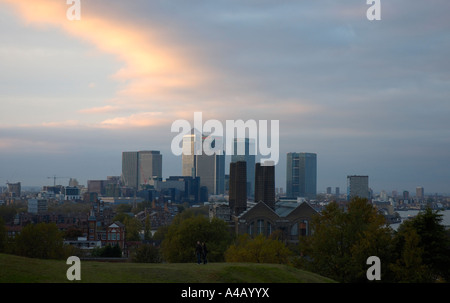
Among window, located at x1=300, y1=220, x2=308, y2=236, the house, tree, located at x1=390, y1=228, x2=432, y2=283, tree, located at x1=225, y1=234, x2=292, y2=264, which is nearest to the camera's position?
tree, located at x1=390, y1=228, x2=432, y2=283

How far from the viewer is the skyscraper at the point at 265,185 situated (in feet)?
328

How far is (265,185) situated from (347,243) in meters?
57.8

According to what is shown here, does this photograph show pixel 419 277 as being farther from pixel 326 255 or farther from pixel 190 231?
pixel 190 231

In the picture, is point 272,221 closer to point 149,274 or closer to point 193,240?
point 193,240

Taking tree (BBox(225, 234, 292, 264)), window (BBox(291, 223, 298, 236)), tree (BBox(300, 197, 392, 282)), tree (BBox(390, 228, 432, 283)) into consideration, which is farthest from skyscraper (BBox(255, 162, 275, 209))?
tree (BBox(390, 228, 432, 283))

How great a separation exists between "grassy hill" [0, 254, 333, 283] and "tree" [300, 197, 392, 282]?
334 inches

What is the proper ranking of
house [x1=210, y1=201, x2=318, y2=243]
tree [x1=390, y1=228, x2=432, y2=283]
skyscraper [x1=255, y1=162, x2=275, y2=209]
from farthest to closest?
skyscraper [x1=255, y1=162, x2=275, y2=209]
house [x1=210, y1=201, x2=318, y2=243]
tree [x1=390, y1=228, x2=432, y2=283]

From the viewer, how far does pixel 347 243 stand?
4291 centimetres

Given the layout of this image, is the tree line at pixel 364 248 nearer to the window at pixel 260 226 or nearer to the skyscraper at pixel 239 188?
the window at pixel 260 226

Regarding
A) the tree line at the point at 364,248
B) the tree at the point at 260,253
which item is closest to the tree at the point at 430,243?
the tree line at the point at 364,248

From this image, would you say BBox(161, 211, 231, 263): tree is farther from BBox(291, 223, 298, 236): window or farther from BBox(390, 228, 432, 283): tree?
BBox(291, 223, 298, 236): window

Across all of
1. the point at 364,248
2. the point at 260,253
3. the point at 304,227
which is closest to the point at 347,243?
the point at 364,248

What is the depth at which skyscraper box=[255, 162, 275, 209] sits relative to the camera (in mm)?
100062
